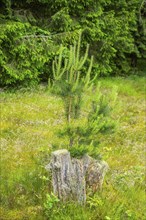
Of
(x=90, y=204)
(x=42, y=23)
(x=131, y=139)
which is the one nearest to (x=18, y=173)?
(x=90, y=204)

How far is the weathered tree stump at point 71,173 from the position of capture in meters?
8.50

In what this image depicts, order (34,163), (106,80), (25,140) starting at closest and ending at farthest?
(34,163)
(25,140)
(106,80)

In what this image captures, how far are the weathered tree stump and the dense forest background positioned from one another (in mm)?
11463

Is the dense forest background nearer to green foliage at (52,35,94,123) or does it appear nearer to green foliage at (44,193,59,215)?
green foliage at (52,35,94,123)

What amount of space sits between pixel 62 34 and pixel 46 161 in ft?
41.3

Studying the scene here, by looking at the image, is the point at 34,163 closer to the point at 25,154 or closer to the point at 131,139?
the point at 25,154

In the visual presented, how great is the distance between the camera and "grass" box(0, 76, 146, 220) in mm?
8852

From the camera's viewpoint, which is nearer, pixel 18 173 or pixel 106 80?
pixel 18 173

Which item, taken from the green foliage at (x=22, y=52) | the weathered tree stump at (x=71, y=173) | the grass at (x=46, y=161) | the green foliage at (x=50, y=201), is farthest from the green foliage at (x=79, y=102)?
the green foliage at (x=22, y=52)

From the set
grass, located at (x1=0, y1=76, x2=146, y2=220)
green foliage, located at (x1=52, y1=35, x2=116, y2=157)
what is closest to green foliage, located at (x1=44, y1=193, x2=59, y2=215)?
grass, located at (x1=0, y1=76, x2=146, y2=220)

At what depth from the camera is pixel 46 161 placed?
11406mm

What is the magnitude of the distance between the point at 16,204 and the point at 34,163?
253cm

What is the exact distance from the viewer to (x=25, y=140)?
13.6 meters

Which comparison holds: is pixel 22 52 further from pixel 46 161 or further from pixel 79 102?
pixel 79 102
